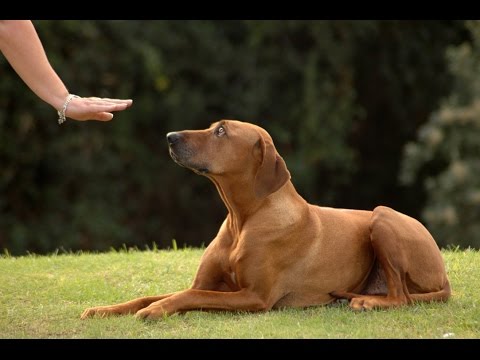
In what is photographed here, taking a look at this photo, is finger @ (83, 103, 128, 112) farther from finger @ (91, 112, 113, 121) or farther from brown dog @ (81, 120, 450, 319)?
brown dog @ (81, 120, 450, 319)

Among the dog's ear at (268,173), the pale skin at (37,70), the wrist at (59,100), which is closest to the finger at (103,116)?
the pale skin at (37,70)

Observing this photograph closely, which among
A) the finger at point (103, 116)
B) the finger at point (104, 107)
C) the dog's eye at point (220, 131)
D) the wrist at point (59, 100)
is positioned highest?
the wrist at point (59, 100)

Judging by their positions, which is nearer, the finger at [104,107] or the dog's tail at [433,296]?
the finger at [104,107]

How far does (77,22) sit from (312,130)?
5683 mm

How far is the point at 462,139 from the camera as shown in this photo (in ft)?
53.5

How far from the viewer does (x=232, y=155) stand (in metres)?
6.73

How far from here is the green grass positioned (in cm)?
596

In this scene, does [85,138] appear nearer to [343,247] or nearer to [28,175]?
[28,175]

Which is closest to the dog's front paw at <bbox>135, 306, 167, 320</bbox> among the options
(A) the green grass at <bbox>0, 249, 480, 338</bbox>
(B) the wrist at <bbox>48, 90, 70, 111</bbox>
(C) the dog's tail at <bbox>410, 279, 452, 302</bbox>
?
(A) the green grass at <bbox>0, 249, 480, 338</bbox>

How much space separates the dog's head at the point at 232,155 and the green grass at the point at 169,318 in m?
0.96

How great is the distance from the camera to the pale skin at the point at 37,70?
6473 mm

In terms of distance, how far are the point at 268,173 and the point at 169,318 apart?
1262 millimetres

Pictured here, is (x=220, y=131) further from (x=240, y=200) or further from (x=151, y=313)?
(x=151, y=313)

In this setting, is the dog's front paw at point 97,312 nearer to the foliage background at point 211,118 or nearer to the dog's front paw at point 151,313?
the dog's front paw at point 151,313
